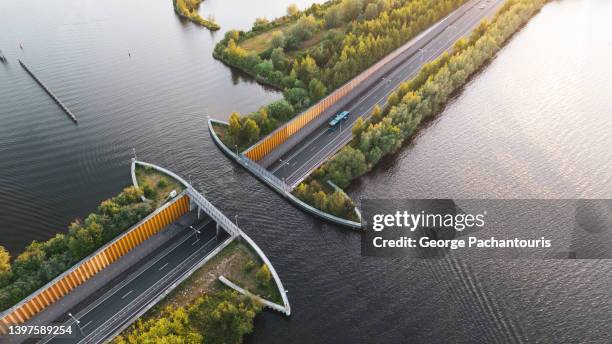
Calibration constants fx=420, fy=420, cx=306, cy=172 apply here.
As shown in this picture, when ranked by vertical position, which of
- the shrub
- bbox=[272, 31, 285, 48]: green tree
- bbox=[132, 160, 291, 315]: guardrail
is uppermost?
bbox=[272, 31, 285, 48]: green tree

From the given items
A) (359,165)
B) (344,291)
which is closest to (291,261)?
(344,291)

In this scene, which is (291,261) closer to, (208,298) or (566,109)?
(208,298)

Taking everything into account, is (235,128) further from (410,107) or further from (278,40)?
(278,40)

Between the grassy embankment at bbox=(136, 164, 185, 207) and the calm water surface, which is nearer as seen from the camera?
the calm water surface

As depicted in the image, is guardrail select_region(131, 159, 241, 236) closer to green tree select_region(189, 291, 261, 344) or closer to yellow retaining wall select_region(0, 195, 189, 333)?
yellow retaining wall select_region(0, 195, 189, 333)

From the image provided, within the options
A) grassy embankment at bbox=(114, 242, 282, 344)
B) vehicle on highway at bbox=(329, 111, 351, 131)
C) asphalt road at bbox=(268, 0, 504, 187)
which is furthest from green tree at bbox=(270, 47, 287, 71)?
grassy embankment at bbox=(114, 242, 282, 344)

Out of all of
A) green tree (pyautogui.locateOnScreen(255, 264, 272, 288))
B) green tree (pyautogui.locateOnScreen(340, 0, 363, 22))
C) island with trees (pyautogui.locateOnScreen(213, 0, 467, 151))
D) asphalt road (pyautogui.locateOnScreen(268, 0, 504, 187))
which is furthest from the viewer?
green tree (pyautogui.locateOnScreen(340, 0, 363, 22))
